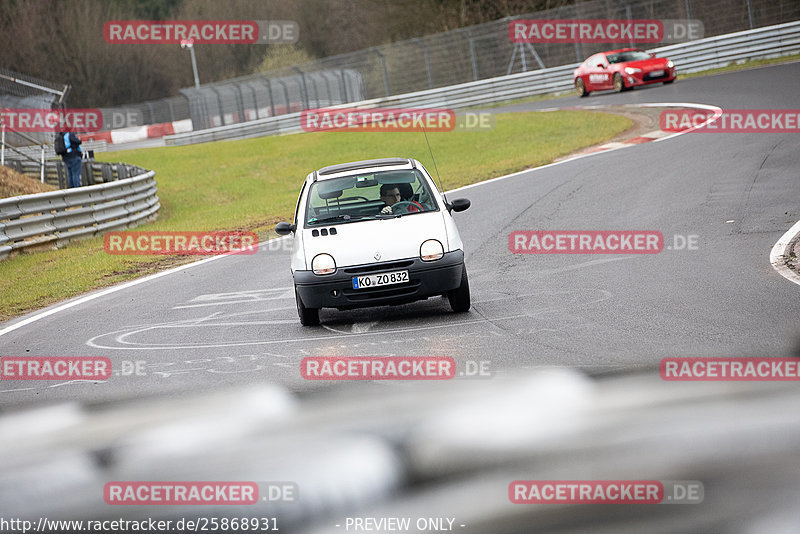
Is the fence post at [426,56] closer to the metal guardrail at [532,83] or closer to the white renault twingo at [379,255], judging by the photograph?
the metal guardrail at [532,83]

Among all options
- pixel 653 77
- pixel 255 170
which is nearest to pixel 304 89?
pixel 255 170

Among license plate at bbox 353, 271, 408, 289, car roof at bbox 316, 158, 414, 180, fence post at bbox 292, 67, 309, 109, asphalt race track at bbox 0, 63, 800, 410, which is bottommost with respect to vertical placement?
asphalt race track at bbox 0, 63, 800, 410

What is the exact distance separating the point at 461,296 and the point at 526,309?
23.2 inches

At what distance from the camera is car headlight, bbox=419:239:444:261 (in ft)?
27.0

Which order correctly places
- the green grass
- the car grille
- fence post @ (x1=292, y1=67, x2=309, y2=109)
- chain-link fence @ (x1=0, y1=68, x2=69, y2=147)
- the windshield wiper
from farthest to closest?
fence post @ (x1=292, y1=67, x2=309, y2=109) → the car grille → chain-link fence @ (x1=0, y1=68, x2=69, y2=147) → the green grass → the windshield wiper

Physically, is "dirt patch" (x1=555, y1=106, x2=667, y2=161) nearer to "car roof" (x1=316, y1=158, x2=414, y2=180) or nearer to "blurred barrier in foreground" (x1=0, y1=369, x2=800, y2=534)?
"car roof" (x1=316, y1=158, x2=414, y2=180)

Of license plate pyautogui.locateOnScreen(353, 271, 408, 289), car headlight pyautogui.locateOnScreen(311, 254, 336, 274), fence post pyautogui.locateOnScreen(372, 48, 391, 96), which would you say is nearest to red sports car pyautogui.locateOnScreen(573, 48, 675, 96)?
fence post pyautogui.locateOnScreen(372, 48, 391, 96)

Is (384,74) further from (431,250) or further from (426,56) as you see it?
(431,250)

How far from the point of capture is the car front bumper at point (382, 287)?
820 centimetres

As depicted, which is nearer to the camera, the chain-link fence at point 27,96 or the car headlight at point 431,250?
the car headlight at point 431,250

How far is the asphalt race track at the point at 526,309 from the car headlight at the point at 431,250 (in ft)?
1.87

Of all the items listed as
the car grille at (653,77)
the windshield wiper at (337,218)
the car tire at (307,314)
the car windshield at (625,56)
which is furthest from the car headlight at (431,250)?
the car windshield at (625,56)

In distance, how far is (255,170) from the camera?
30.3 metres

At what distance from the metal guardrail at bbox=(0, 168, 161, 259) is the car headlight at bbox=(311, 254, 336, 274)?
8.74 metres
